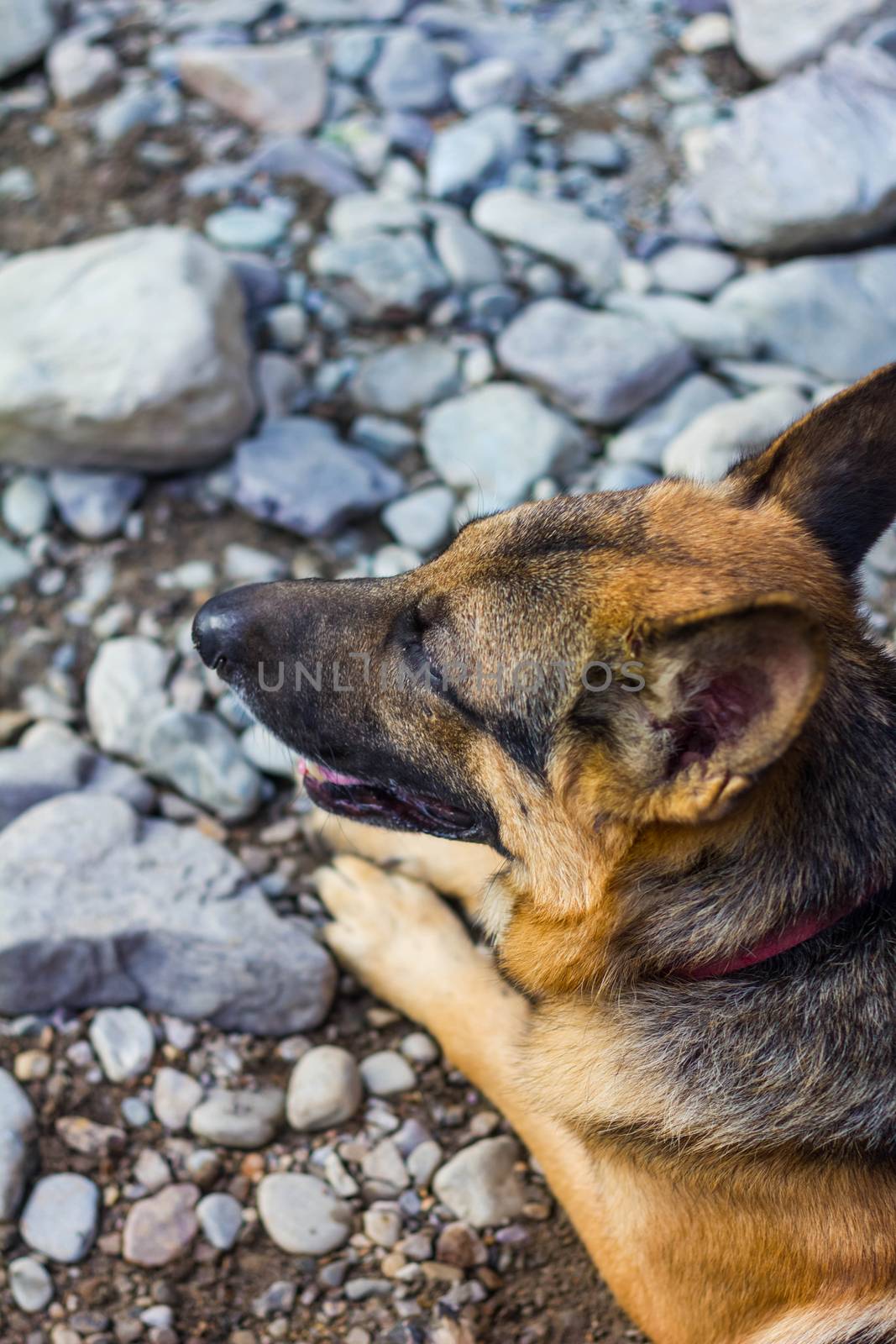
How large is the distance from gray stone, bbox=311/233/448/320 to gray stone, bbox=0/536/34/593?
2141 mm

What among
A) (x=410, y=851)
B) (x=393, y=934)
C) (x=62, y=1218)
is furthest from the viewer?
(x=410, y=851)

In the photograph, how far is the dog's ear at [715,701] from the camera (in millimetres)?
2008

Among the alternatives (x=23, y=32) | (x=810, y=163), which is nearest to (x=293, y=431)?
(x=810, y=163)

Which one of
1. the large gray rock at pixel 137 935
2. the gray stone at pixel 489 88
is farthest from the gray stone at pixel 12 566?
the gray stone at pixel 489 88

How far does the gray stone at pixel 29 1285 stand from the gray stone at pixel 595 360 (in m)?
4.15

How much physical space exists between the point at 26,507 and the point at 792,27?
17.4ft

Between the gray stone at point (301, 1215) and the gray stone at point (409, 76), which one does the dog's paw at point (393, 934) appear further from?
the gray stone at point (409, 76)

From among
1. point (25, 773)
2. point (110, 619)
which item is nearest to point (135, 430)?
point (110, 619)

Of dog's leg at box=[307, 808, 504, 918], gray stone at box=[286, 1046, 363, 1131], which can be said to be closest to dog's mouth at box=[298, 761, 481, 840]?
dog's leg at box=[307, 808, 504, 918]

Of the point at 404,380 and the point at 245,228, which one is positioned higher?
the point at 245,228

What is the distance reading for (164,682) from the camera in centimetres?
466

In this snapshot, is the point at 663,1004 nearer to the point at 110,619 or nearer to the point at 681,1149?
the point at 681,1149

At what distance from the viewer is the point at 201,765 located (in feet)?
14.3

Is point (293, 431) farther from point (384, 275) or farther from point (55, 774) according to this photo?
point (55, 774)
